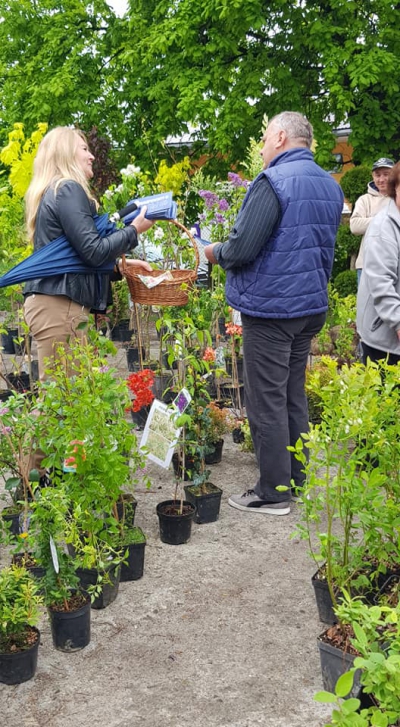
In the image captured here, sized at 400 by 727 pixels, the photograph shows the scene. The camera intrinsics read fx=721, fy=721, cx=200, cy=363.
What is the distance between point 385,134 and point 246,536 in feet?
27.1

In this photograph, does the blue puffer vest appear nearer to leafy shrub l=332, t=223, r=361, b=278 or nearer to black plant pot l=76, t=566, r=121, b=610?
black plant pot l=76, t=566, r=121, b=610

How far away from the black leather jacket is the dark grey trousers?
0.74 meters

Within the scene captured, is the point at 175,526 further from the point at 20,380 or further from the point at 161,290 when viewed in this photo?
the point at 20,380

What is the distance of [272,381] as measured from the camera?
11.6 feet

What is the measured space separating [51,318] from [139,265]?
740mm

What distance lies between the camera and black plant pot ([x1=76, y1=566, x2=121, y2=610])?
9.07 feet

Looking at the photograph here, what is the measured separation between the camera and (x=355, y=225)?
250 inches

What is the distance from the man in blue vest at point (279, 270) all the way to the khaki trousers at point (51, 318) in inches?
29.6

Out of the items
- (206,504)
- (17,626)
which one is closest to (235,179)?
(206,504)

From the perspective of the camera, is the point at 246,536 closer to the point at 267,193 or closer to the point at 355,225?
the point at 267,193

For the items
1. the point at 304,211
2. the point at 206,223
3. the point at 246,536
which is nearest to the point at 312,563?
the point at 246,536

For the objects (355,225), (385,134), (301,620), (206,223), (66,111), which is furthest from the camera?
(66,111)

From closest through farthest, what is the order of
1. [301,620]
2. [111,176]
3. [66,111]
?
[301,620] < [111,176] < [66,111]

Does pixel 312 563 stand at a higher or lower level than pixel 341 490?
lower
